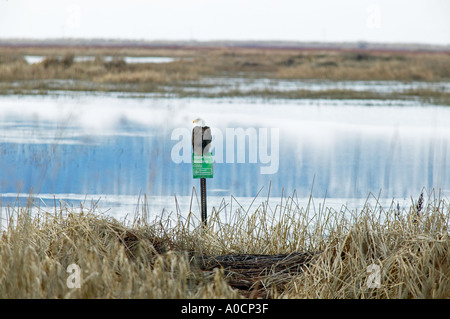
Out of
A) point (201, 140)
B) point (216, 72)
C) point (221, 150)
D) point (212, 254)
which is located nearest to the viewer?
point (201, 140)

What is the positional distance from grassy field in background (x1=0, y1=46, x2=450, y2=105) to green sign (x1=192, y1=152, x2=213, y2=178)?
53.6 ft

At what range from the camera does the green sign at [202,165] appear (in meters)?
5.36

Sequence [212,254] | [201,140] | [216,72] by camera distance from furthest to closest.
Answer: [216,72]
[212,254]
[201,140]

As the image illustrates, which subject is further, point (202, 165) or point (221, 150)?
point (221, 150)

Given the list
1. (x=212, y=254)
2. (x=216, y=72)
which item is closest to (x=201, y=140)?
(x=212, y=254)

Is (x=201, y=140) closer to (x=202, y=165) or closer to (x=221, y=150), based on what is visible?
(x=202, y=165)

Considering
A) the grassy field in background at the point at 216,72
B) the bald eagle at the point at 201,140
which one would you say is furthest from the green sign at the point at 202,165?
the grassy field in background at the point at 216,72

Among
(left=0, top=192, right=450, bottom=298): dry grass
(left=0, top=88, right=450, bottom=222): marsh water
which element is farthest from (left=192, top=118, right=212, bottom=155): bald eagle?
(left=0, top=192, right=450, bottom=298): dry grass

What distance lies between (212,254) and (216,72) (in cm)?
2925

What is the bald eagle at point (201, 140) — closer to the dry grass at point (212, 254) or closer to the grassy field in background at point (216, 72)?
the dry grass at point (212, 254)

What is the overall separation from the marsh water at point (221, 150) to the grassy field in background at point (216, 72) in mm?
2600

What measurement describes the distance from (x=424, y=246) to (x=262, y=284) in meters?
1.27

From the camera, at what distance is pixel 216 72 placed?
112 ft
